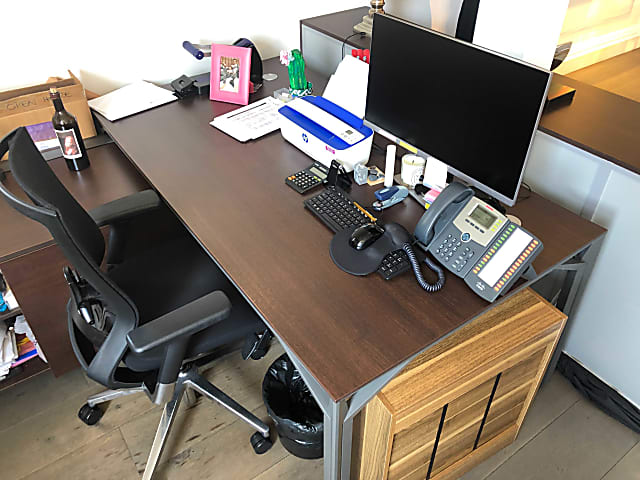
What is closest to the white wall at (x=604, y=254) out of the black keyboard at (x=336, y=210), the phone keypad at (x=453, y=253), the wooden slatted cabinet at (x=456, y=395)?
the wooden slatted cabinet at (x=456, y=395)

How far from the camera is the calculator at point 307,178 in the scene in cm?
170

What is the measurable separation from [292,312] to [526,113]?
29.6 inches

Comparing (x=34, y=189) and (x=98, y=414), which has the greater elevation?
(x=34, y=189)

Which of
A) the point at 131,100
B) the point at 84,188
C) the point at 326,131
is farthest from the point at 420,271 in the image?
the point at 131,100

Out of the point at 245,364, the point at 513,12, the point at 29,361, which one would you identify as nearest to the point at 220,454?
the point at 245,364

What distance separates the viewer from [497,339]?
4.79ft

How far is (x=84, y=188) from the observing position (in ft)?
6.34

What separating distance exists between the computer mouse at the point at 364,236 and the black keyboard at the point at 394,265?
2.5 inches

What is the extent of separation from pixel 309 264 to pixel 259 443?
0.79 meters

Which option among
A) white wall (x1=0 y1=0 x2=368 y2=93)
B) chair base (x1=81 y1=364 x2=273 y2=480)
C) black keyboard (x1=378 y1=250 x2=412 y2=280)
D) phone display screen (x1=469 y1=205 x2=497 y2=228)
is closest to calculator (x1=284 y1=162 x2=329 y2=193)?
black keyboard (x1=378 y1=250 x2=412 y2=280)

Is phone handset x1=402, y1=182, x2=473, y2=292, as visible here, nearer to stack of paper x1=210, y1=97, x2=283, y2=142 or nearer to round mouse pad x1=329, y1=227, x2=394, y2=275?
round mouse pad x1=329, y1=227, x2=394, y2=275

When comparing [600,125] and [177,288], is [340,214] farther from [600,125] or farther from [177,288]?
[600,125]

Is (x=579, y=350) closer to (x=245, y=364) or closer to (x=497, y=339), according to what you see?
(x=497, y=339)

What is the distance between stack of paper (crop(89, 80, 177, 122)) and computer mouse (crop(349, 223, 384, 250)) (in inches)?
48.4
